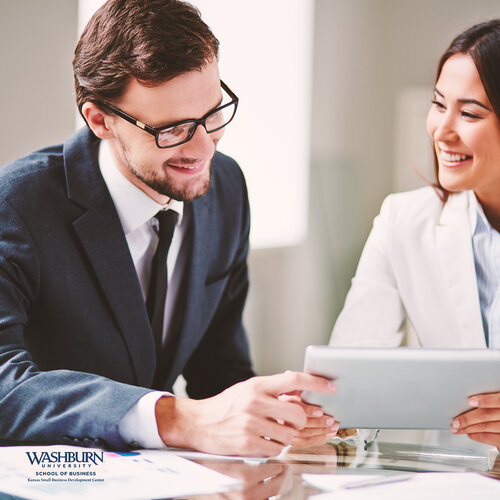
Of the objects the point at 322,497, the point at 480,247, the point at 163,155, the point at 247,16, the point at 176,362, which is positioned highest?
the point at 247,16

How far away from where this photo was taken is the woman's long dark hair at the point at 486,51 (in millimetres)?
1745

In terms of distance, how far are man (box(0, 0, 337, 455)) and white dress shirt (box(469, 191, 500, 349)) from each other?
0.77m

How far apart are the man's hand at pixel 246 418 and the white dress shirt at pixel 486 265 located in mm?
839

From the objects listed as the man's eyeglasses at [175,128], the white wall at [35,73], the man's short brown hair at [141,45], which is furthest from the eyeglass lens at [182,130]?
the white wall at [35,73]

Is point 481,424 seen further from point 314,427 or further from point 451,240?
point 451,240

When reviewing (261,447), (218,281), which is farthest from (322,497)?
(218,281)

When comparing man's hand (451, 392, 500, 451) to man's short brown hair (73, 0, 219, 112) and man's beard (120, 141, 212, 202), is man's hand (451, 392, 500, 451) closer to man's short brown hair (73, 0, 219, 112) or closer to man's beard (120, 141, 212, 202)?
man's beard (120, 141, 212, 202)

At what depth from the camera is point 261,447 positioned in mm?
1108

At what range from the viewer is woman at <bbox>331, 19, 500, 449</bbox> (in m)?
1.79

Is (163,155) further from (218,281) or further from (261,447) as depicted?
(261,447)

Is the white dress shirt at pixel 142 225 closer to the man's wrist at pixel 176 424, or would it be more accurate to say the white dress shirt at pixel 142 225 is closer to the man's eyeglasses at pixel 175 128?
the man's eyeglasses at pixel 175 128

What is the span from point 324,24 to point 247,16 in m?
0.69

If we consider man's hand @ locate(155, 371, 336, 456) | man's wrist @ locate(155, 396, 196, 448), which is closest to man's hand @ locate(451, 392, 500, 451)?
man's hand @ locate(155, 371, 336, 456)

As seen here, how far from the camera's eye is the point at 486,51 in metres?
1.77
